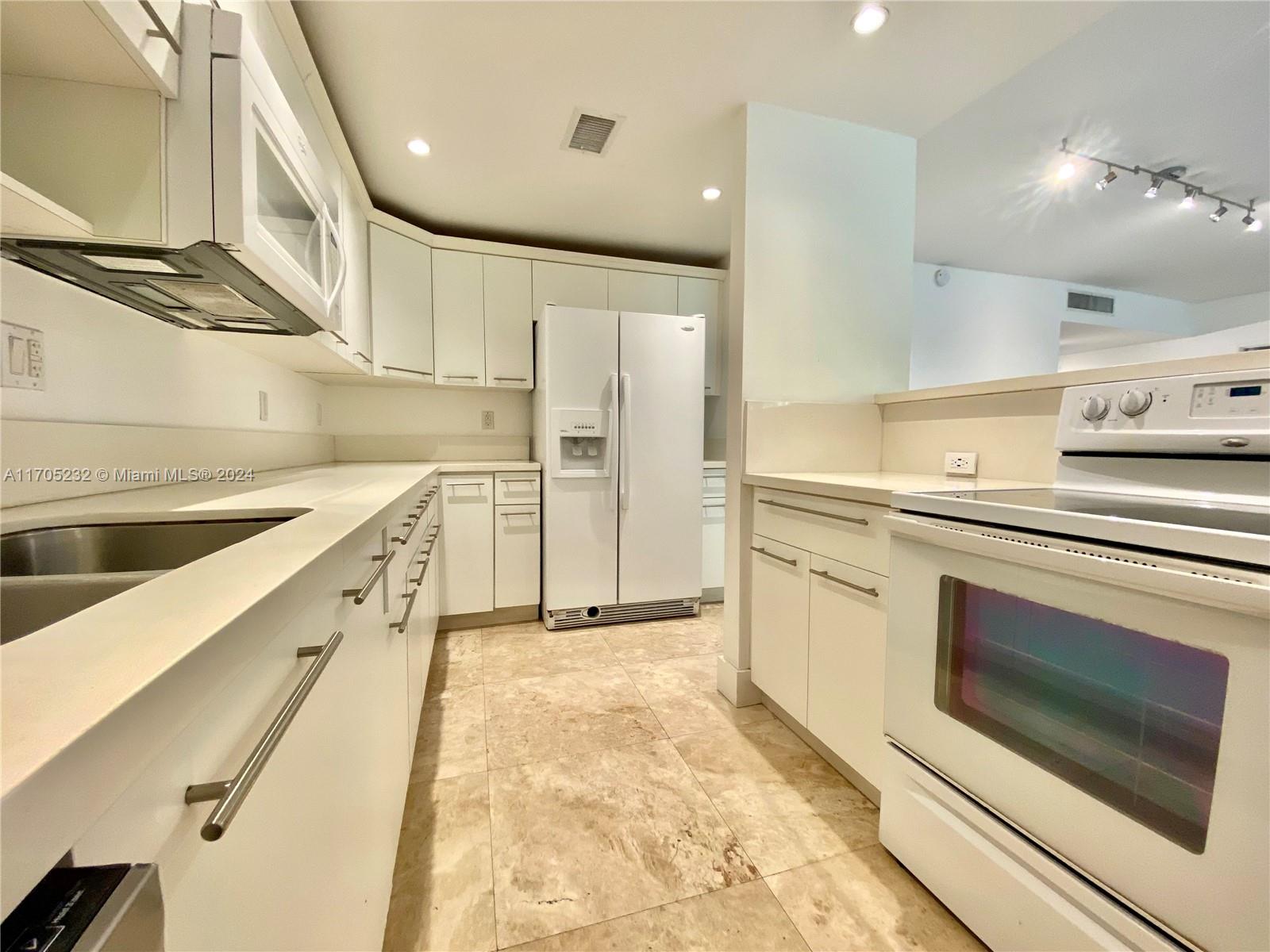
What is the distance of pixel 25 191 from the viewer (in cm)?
69

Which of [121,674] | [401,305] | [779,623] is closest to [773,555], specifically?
[779,623]

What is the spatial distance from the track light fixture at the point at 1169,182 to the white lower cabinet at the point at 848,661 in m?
2.41

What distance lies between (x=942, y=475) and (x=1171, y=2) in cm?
157

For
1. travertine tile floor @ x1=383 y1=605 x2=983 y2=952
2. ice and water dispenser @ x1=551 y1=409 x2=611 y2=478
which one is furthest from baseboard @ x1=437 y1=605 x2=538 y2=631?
ice and water dispenser @ x1=551 y1=409 x2=611 y2=478

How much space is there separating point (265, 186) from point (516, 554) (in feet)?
6.74

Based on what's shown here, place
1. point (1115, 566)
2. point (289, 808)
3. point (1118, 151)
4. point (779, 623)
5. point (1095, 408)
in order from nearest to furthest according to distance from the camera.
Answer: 1. point (289, 808)
2. point (1115, 566)
3. point (1095, 408)
4. point (779, 623)
5. point (1118, 151)

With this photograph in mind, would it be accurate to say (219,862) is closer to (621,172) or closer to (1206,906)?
(1206,906)

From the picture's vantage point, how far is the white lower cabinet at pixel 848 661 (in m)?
1.31

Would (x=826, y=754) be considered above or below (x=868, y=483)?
below

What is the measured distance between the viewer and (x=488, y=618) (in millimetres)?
2855

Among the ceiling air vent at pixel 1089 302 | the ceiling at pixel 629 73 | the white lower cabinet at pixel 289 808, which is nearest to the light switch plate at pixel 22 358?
the white lower cabinet at pixel 289 808

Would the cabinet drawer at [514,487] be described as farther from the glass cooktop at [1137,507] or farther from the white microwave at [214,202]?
the glass cooktop at [1137,507]

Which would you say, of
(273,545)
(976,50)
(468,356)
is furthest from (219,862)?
(468,356)

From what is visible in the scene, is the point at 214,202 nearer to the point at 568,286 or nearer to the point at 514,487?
the point at 514,487
